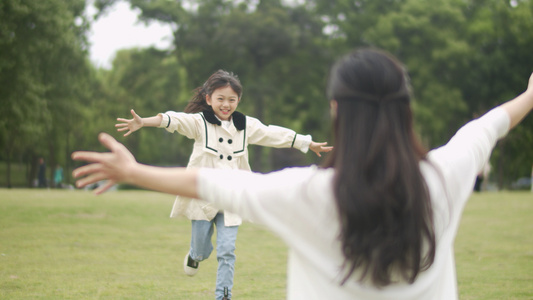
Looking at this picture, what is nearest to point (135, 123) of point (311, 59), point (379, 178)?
point (379, 178)

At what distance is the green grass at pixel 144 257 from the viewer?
645 centimetres

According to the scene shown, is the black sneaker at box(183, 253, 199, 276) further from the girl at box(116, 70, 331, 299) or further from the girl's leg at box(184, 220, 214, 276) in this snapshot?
the girl's leg at box(184, 220, 214, 276)

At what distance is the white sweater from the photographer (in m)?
1.79

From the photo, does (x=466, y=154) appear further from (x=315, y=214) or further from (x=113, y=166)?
(x=113, y=166)

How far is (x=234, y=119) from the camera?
584cm

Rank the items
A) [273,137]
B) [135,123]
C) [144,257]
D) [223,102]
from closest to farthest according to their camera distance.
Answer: [135,123]
[223,102]
[273,137]
[144,257]

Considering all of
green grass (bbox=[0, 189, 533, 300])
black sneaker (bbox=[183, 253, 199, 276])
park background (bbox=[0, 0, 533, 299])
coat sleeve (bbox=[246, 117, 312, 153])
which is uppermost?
park background (bbox=[0, 0, 533, 299])

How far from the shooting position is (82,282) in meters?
6.77

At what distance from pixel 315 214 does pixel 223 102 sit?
13.5 ft

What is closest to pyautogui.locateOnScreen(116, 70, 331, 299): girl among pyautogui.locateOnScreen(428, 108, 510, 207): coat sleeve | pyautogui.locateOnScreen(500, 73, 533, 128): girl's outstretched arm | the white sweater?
pyautogui.locateOnScreen(500, 73, 533, 128): girl's outstretched arm

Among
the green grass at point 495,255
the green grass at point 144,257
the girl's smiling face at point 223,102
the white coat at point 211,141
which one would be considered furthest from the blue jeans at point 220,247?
the green grass at point 495,255

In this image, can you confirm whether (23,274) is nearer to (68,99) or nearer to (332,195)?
(332,195)

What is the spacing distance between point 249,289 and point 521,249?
5.85 metres

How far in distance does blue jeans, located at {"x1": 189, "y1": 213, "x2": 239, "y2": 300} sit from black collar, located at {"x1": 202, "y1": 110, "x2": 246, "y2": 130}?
2.87 ft
